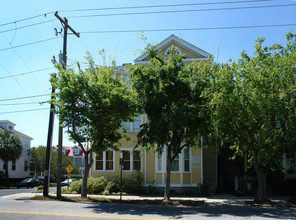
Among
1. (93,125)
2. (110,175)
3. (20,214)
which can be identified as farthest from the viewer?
(110,175)

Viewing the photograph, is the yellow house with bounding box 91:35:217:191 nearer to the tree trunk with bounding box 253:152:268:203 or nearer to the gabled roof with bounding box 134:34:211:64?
the gabled roof with bounding box 134:34:211:64

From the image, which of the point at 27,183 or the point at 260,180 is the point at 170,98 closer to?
the point at 260,180

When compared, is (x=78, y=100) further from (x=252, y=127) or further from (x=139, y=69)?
(x=252, y=127)

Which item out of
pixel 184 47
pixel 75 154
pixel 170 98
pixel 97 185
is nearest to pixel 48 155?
pixel 97 185

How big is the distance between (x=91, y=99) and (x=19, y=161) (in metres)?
40.4

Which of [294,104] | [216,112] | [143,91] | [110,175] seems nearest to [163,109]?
[143,91]

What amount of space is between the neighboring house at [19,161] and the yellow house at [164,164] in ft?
96.6

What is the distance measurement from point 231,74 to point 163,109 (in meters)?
4.21

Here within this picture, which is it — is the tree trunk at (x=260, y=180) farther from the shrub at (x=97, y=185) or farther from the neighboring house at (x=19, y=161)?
the neighboring house at (x=19, y=161)

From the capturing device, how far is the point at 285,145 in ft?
54.5

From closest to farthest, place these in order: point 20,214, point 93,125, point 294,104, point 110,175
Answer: point 20,214
point 294,104
point 93,125
point 110,175

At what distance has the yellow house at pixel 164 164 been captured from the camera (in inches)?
876

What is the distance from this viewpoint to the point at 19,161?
5084 cm

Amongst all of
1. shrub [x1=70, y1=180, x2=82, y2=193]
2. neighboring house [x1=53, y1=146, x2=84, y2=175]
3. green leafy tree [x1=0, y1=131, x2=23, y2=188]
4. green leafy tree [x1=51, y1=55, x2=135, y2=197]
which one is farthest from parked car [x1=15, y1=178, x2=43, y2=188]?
neighboring house [x1=53, y1=146, x2=84, y2=175]
